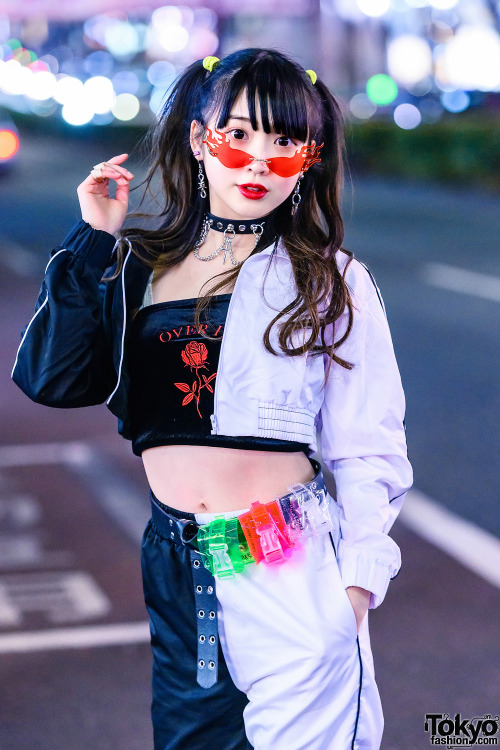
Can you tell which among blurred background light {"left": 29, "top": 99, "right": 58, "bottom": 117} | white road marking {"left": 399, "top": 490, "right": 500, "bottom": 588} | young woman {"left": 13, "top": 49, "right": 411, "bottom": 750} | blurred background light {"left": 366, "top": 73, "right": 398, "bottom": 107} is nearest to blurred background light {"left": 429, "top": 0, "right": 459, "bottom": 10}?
blurred background light {"left": 366, "top": 73, "right": 398, "bottom": 107}

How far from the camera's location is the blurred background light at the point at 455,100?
32.2 m

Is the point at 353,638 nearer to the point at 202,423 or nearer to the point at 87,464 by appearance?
the point at 202,423

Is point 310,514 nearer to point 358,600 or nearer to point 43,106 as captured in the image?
point 358,600

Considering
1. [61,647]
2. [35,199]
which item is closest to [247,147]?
[61,647]

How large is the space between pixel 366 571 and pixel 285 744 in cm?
A: 41

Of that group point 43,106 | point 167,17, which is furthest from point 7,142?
point 167,17

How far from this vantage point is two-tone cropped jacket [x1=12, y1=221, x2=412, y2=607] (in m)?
2.63

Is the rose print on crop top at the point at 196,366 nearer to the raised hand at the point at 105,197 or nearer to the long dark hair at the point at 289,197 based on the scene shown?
the long dark hair at the point at 289,197

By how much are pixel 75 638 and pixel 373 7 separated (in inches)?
1775

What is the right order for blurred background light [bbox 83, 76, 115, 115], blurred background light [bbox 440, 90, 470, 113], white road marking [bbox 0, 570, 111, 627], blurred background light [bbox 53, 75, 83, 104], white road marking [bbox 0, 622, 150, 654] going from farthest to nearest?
1. blurred background light [bbox 53, 75, 83, 104]
2. blurred background light [bbox 83, 76, 115, 115]
3. blurred background light [bbox 440, 90, 470, 113]
4. white road marking [bbox 0, 570, 111, 627]
5. white road marking [bbox 0, 622, 150, 654]

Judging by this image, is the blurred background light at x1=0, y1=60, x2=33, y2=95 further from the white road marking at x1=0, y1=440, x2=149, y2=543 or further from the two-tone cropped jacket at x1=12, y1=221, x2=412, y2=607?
the two-tone cropped jacket at x1=12, y1=221, x2=412, y2=607

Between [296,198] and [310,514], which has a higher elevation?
[296,198]

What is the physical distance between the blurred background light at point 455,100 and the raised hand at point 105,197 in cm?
3002

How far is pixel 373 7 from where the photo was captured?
46.9 m
